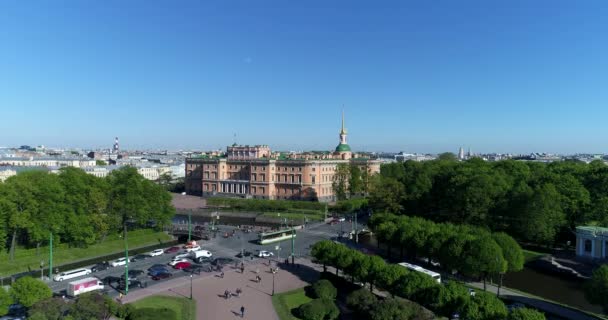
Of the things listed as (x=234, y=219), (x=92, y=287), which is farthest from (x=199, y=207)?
(x=92, y=287)

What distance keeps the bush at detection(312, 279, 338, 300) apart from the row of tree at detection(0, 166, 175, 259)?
91.4 feet

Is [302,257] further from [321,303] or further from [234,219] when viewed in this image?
[234,219]

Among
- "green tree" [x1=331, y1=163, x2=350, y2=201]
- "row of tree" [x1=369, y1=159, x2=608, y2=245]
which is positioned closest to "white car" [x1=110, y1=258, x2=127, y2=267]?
"row of tree" [x1=369, y1=159, x2=608, y2=245]

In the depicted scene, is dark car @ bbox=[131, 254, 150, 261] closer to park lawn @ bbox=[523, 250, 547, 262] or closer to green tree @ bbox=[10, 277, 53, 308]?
green tree @ bbox=[10, 277, 53, 308]

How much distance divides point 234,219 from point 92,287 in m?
44.9

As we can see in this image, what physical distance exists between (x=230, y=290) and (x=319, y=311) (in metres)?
9.02

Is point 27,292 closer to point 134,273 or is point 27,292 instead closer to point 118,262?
point 134,273

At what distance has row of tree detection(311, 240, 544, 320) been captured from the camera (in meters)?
27.1

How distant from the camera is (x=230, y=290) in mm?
37469

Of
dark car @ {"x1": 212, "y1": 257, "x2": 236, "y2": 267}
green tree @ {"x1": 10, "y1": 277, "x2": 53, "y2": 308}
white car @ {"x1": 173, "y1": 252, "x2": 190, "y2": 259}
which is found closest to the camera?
green tree @ {"x1": 10, "y1": 277, "x2": 53, "y2": 308}

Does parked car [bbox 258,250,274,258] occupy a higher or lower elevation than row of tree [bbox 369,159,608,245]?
lower

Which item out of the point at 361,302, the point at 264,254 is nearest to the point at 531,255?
the point at 264,254

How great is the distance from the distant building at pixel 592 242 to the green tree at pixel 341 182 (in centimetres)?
4657

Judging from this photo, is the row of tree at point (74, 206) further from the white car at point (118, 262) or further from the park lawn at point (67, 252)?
the white car at point (118, 262)
